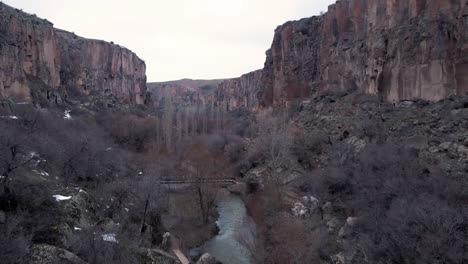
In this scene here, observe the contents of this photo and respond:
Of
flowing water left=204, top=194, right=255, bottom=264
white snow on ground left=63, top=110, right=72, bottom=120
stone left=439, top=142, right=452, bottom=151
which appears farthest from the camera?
white snow on ground left=63, top=110, right=72, bottom=120

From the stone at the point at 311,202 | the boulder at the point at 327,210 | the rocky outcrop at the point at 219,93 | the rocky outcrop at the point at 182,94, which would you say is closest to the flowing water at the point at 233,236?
Answer: the stone at the point at 311,202

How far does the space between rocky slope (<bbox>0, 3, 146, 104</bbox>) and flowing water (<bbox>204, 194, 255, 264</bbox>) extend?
18.1 meters

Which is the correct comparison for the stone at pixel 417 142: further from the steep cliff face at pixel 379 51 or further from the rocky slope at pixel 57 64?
the rocky slope at pixel 57 64

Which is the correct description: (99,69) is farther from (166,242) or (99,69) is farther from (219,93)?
(166,242)

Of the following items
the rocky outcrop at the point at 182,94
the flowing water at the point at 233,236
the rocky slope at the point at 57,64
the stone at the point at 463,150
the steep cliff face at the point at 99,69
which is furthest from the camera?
the rocky outcrop at the point at 182,94

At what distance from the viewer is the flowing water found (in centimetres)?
1462

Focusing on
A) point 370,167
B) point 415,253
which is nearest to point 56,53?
point 370,167

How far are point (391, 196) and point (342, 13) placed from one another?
21645mm

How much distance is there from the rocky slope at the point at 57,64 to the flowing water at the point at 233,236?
18.1 m

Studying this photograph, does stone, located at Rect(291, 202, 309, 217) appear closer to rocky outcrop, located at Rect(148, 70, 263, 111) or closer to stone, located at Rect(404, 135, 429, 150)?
stone, located at Rect(404, 135, 429, 150)

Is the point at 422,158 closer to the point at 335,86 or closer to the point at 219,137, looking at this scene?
the point at 335,86

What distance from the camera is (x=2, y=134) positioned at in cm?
1244

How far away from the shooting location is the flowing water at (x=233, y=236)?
1462 centimetres

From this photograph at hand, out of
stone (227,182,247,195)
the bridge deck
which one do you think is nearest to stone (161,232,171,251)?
the bridge deck
